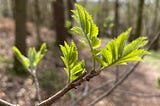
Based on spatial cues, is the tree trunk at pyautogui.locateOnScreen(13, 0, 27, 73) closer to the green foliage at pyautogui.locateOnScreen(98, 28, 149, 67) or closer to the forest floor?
the forest floor

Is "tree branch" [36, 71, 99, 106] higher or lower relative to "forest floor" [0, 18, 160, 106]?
higher

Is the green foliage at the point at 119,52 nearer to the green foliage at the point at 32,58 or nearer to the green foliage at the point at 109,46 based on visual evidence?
the green foliage at the point at 109,46

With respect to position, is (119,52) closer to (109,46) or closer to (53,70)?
(109,46)

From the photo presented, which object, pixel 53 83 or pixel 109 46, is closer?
pixel 109 46

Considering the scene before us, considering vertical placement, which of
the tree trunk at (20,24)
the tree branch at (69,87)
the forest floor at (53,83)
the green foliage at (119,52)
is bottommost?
the forest floor at (53,83)

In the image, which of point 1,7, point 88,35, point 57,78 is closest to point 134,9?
point 1,7

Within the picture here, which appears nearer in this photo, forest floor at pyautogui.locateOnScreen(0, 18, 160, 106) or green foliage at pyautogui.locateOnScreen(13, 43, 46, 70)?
green foliage at pyautogui.locateOnScreen(13, 43, 46, 70)

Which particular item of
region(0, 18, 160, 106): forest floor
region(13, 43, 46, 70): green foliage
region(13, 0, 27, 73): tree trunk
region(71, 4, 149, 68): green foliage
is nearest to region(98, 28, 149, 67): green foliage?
region(71, 4, 149, 68): green foliage

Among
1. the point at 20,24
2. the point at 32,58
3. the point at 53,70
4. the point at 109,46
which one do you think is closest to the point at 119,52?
the point at 109,46

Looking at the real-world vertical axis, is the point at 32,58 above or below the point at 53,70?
above

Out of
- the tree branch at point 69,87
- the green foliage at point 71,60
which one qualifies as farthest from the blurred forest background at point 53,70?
the tree branch at point 69,87

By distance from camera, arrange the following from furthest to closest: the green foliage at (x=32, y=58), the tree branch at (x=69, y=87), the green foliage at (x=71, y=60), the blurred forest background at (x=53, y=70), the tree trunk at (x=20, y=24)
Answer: the tree trunk at (x=20, y=24) < the blurred forest background at (x=53, y=70) < the green foliage at (x=32, y=58) < the green foliage at (x=71, y=60) < the tree branch at (x=69, y=87)
